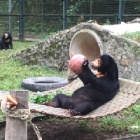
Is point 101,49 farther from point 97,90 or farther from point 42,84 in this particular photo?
point 97,90

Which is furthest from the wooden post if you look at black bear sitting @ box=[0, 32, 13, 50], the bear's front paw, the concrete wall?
black bear sitting @ box=[0, 32, 13, 50]

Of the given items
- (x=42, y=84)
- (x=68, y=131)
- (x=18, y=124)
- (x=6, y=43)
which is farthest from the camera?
(x=6, y=43)

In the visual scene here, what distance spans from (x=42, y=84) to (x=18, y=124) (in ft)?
14.0

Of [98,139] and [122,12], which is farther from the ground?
[122,12]

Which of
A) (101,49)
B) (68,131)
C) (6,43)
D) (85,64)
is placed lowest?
(6,43)

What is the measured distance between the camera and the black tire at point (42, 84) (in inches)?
309

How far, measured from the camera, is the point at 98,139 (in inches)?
203

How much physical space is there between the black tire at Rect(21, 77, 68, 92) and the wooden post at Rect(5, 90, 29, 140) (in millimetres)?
4139

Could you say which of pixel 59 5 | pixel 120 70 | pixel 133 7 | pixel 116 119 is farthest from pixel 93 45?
pixel 59 5

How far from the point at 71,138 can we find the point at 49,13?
12925mm

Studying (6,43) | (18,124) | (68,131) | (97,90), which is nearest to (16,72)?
(68,131)

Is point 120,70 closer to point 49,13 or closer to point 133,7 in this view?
point 133,7

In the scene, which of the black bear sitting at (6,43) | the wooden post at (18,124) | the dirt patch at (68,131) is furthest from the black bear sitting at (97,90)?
the black bear sitting at (6,43)

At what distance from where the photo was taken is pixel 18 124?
363 cm
